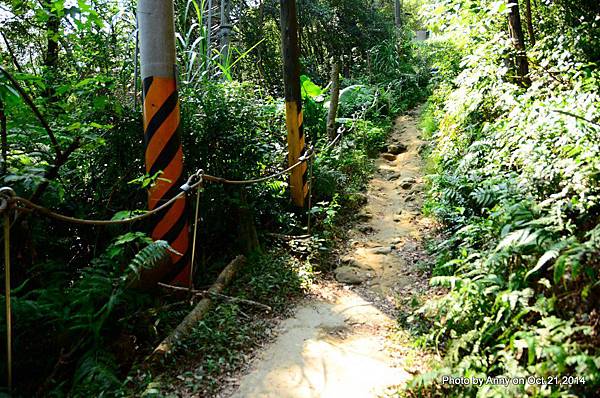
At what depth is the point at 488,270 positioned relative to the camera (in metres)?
3.15

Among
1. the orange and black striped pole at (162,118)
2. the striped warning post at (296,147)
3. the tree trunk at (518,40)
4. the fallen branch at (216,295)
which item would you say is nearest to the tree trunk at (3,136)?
the orange and black striped pole at (162,118)

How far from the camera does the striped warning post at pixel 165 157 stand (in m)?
4.03

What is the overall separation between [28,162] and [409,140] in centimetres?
844

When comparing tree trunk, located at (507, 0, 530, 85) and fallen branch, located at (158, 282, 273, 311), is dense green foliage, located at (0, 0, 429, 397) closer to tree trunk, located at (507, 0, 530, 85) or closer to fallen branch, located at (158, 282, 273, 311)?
fallen branch, located at (158, 282, 273, 311)

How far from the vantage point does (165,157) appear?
4.08 m

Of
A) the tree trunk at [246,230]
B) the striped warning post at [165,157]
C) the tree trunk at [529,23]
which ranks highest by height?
the tree trunk at [529,23]

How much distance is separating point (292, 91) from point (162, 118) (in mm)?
2296

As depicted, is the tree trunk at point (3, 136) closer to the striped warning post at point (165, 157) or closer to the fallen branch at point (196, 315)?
the striped warning post at point (165, 157)

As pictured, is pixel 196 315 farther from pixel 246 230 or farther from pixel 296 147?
pixel 296 147

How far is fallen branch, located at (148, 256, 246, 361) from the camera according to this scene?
317cm

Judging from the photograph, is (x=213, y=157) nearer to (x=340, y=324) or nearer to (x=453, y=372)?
(x=340, y=324)

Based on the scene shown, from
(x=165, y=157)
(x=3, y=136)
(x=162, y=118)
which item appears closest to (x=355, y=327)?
(x=165, y=157)

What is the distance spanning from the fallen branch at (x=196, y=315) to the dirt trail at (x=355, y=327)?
598 millimetres

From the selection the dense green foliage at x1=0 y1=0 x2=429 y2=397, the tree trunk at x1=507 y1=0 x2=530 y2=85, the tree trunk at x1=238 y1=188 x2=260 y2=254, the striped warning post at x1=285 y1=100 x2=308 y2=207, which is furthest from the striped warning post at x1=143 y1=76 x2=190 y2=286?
the tree trunk at x1=507 y1=0 x2=530 y2=85
